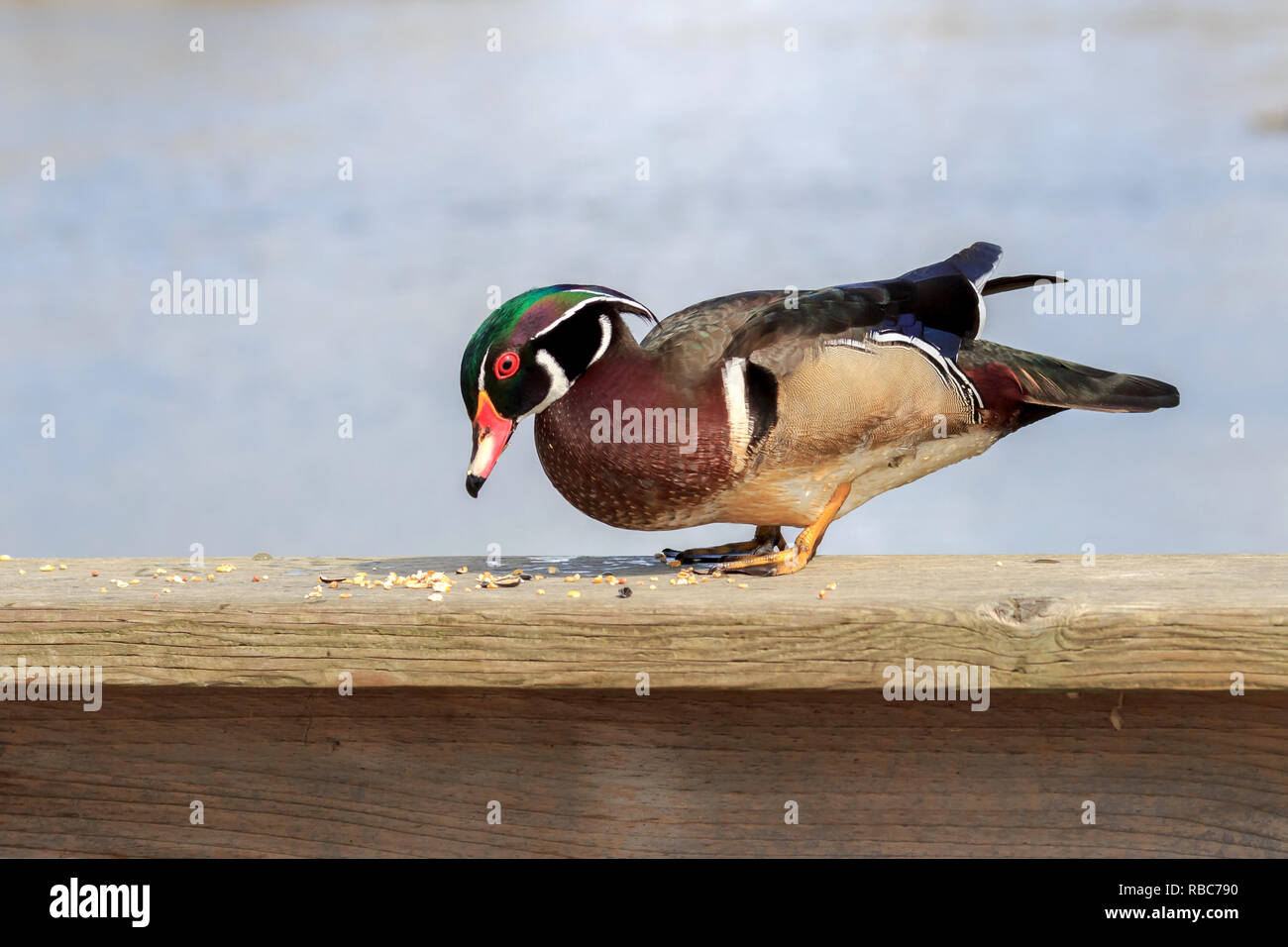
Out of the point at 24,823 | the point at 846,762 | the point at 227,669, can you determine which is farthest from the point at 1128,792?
the point at 24,823

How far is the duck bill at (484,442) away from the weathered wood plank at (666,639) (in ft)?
1.39

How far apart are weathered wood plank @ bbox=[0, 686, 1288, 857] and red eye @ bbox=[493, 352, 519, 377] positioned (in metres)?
0.60

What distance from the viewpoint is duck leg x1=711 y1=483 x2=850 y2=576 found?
2.04 m

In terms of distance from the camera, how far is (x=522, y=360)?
204 centimetres

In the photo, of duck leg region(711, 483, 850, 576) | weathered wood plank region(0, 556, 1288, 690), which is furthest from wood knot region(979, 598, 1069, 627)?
duck leg region(711, 483, 850, 576)

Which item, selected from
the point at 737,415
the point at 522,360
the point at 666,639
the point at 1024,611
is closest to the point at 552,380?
the point at 522,360

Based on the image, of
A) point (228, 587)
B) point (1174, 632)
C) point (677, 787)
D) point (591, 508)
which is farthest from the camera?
point (591, 508)

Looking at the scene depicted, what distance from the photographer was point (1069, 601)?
5.14 feet

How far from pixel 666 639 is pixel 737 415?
1.98 feet

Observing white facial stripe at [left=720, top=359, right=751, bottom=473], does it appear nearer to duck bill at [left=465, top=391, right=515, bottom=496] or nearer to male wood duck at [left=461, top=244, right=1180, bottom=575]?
male wood duck at [left=461, top=244, right=1180, bottom=575]

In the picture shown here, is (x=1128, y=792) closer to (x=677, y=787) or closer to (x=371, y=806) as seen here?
(x=677, y=787)

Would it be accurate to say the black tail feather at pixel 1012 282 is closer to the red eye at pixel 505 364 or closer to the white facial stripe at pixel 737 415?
the white facial stripe at pixel 737 415

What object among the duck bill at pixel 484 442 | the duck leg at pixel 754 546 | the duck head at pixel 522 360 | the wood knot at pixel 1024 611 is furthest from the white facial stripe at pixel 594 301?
the wood knot at pixel 1024 611

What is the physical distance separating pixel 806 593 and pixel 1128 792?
0.48 metres
